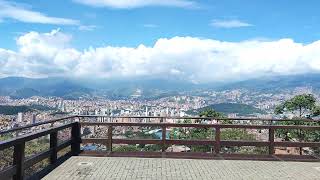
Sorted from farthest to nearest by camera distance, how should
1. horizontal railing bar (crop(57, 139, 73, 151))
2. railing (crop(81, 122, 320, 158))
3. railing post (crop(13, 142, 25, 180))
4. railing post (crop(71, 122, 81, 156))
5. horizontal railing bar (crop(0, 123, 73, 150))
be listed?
railing (crop(81, 122, 320, 158)), railing post (crop(71, 122, 81, 156)), horizontal railing bar (crop(57, 139, 73, 151)), railing post (crop(13, 142, 25, 180)), horizontal railing bar (crop(0, 123, 73, 150))

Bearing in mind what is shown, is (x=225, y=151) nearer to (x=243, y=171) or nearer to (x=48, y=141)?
(x=243, y=171)

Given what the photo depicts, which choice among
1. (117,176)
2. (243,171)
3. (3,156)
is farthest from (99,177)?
(243,171)

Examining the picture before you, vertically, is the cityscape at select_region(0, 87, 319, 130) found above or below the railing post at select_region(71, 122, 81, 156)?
above

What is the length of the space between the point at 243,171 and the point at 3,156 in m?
5.28

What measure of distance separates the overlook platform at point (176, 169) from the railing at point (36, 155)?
245 mm

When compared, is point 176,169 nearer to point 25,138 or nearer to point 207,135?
point 25,138

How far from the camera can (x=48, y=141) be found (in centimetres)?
1151

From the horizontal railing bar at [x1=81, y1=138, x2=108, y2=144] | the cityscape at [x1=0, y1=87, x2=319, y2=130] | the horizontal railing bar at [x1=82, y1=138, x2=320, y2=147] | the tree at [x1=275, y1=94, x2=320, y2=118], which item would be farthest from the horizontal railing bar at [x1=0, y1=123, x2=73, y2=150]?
the tree at [x1=275, y1=94, x2=320, y2=118]

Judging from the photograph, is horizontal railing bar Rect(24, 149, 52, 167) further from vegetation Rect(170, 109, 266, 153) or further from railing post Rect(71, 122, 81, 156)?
vegetation Rect(170, 109, 266, 153)

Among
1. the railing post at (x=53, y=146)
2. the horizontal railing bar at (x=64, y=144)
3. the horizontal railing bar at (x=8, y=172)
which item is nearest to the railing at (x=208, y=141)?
the horizontal railing bar at (x=64, y=144)

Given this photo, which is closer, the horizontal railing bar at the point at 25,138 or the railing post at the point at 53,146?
the horizontal railing bar at the point at 25,138

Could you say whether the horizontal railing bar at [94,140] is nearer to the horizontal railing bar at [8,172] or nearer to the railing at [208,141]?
the railing at [208,141]

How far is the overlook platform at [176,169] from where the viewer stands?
33.9 ft

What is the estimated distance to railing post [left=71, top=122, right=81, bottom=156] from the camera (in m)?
13.7
